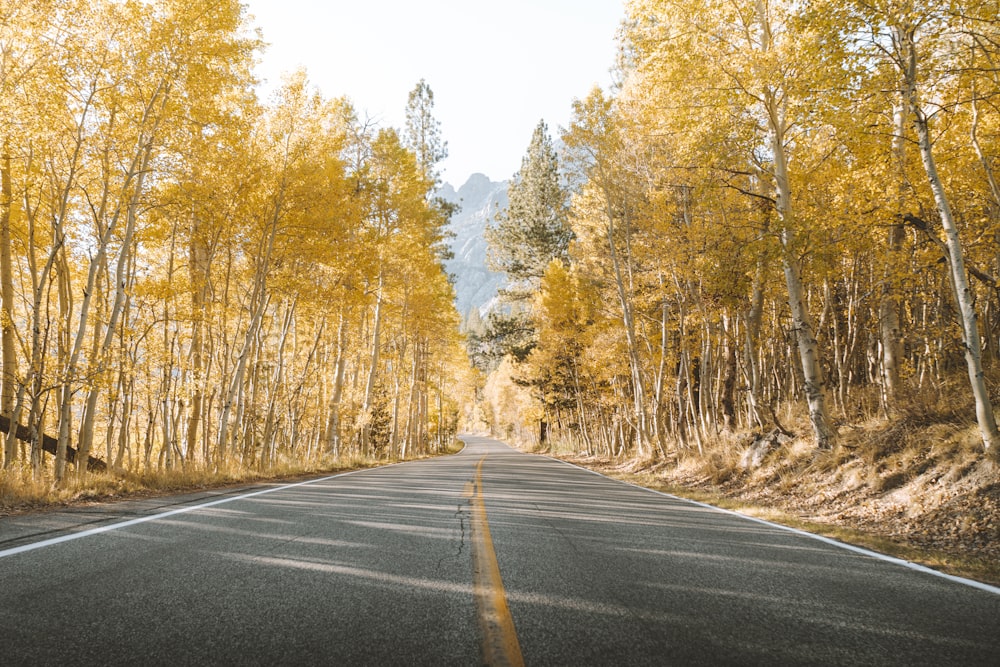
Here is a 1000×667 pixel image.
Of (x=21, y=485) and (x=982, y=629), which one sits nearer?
(x=982, y=629)

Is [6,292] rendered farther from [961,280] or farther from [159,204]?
[961,280]

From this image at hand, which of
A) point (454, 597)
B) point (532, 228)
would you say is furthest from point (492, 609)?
point (532, 228)

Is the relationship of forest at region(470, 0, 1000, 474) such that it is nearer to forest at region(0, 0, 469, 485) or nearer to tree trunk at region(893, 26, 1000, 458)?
tree trunk at region(893, 26, 1000, 458)

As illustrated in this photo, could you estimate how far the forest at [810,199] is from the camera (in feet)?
23.7

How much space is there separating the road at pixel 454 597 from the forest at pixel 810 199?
15.6ft

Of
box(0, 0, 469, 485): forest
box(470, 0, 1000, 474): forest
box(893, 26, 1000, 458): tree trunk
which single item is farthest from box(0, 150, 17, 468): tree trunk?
box(893, 26, 1000, 458): tree trunk

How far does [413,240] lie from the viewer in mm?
19188

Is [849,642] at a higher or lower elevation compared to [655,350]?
lower

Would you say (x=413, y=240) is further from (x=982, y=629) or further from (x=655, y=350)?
(x=982, y=629)

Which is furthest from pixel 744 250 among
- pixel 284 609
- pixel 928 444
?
pixel 284 609

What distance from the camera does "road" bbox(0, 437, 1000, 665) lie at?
2383 mm

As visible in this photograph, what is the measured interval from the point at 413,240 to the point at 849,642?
18055 millimetres

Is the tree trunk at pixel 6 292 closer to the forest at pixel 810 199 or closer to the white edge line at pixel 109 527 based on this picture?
the white edge line at pixel 109 527

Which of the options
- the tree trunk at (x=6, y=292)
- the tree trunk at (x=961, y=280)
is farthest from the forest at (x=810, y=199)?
the tree trunk at (x=6, y=292)
